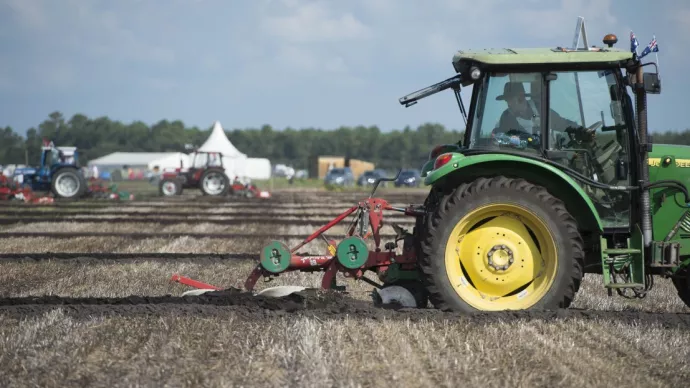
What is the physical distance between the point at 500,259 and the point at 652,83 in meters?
1.70

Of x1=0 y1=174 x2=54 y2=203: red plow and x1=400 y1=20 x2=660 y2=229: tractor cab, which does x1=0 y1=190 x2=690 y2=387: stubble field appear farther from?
x1=0 y1=174 x2=54 y2=203: red plow

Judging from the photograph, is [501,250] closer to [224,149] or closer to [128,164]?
[224,149]

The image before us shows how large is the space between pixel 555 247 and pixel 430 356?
163cm

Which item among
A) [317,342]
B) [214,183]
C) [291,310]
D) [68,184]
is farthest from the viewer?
[214,183]

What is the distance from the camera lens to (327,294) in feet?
21.1

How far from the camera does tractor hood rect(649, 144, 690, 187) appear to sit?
654cm

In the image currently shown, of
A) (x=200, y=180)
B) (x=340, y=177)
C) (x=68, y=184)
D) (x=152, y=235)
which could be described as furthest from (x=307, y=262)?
(x=340, y=177)

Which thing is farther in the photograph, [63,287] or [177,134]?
[177,134]

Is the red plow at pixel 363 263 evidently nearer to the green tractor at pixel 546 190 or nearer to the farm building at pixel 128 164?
the green tractor at pixel 546 190

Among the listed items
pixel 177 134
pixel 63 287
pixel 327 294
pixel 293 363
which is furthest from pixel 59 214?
pixel 177 134

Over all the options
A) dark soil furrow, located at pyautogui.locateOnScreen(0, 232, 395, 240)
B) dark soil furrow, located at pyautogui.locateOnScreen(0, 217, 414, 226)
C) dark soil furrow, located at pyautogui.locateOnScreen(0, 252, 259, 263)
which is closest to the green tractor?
dark soil furrow, located at pyautogui.locateOnScreen(0, 252, 259, 263)

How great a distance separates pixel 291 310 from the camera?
6.18 m

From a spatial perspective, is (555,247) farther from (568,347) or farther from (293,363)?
(293,363)

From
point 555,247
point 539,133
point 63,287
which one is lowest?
point 63,287
